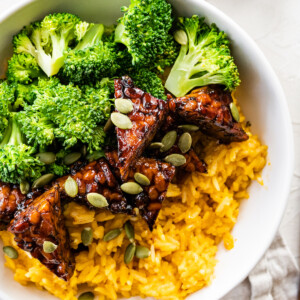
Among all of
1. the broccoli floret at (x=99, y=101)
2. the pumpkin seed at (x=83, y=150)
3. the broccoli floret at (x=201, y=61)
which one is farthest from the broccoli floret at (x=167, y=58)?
the pumpkin seed at (x=83, y=150)

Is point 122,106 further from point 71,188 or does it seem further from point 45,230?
point 45,230

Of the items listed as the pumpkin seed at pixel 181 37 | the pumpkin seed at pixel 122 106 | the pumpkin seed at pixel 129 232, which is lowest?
the pumpkin seed at pixel 129 232

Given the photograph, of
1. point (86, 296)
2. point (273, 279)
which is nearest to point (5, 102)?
point (86, 296)

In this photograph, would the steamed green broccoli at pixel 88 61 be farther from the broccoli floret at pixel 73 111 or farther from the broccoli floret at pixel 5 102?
the broccoli floret at pixel 5 102

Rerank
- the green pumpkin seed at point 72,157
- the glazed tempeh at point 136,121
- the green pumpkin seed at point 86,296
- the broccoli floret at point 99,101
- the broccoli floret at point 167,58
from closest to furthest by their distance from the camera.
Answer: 1. the glazed tempeh at point 136,121
2. the broccoli floret at point 99,101
3. the green pumpkin seed at point 72,157
4. the broccoli floret at point 167,58
5. the green pumpkin seed at point 86,296

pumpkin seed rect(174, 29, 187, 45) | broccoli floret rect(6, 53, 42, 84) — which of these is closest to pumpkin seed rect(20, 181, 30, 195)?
broccoli floret rect(6, 53, 42, 84)

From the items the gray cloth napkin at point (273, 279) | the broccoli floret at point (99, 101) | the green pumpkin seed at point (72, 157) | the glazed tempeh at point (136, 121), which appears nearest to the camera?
the glazed tempeh at point (136, 121)

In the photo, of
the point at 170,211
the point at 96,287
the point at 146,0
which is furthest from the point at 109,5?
the point at 96,287

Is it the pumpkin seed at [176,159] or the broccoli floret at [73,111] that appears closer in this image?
the broccoli floret at [73,111]
